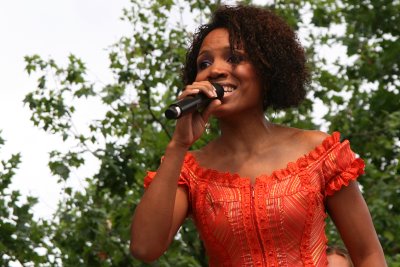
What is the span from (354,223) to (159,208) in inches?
27.0

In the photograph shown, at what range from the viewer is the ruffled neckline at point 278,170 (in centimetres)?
389

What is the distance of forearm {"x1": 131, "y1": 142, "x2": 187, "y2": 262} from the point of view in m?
3.77

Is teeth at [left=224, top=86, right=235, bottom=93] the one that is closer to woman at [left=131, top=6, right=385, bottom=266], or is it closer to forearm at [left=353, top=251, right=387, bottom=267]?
woman at [left=131, top=6, right=385, bottom=266]

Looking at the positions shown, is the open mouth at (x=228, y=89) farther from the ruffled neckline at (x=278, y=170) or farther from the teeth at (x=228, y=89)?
the ruffled neckline at (x=278, y=170)

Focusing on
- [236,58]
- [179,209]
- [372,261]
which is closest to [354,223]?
[372,261]

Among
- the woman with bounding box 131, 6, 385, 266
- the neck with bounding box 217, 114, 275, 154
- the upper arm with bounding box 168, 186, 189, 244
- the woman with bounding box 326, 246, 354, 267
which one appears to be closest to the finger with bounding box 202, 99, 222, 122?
the woman with bounding box 131, 6, 385, 266

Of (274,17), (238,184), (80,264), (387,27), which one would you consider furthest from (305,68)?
(80,264)

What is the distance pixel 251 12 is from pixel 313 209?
32.1 inches

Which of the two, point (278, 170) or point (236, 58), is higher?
point (236, 58)

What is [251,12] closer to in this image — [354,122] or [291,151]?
[291,151]

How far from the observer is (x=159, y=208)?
3.79 m

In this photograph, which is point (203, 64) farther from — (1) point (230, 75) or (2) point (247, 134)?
(2) point (247, 134)

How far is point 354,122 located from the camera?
31.6 feet

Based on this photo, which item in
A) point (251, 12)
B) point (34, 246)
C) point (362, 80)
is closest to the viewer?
point (251, 12)
